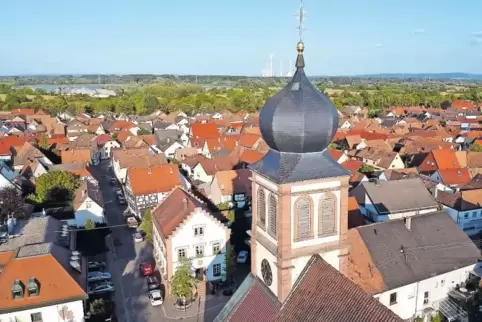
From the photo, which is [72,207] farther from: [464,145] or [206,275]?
[464,145]

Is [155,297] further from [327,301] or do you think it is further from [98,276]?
[327,301]

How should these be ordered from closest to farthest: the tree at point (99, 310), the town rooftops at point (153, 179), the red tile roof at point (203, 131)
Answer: the tree at point (99, 310) → the town rooftops at point (153, 179) → the red tile roof at point (203, 131)

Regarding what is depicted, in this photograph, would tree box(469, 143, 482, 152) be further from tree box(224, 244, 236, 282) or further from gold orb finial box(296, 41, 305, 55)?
gold orb finial box(296, 41, 305, 55)

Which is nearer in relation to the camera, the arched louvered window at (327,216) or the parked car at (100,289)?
the arched louvered window at (327,216)

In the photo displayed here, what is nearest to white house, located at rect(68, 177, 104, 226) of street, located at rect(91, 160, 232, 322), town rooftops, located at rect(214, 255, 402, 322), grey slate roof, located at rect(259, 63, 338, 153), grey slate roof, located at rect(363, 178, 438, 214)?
street, located at rect(91, 160, 232, 322)

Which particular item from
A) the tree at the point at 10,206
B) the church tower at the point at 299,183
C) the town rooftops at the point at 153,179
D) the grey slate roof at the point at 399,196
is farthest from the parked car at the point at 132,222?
the church tower at the point at 299,183

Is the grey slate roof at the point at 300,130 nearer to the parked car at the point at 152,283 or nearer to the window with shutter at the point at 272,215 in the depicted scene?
the window with shutter at the point at 272,215

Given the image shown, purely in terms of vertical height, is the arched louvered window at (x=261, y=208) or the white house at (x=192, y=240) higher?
the arched louvered window at (x=261, y=208)
